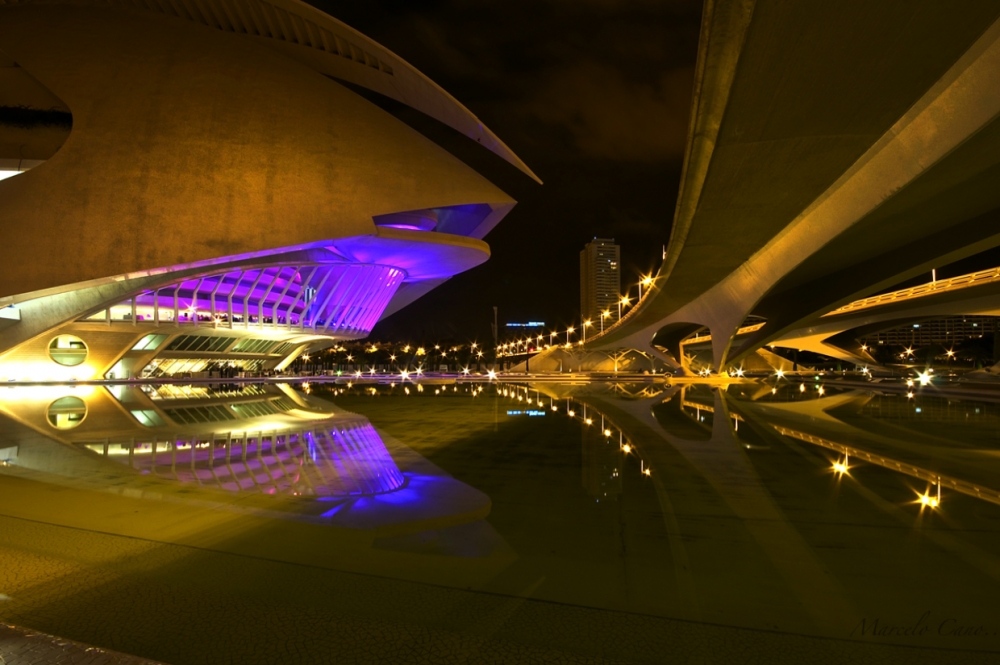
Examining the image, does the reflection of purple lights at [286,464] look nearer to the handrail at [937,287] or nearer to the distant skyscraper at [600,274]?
the handrail at [937,287]

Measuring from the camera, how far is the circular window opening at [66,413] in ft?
38.3

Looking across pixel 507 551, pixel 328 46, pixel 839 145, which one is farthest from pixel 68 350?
pixel 507 551

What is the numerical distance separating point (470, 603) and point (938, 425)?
11.7 metres

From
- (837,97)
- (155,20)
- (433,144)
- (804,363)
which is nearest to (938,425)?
(837,97)

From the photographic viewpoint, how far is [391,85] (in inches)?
1272

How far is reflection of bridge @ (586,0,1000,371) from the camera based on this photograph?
293 inches

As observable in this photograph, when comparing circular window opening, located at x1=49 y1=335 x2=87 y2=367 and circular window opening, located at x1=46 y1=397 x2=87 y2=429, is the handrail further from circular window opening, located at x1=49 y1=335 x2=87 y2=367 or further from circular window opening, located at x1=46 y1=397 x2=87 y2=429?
circular window opening, located at x1=49 y1=335 x2=87 y2=367

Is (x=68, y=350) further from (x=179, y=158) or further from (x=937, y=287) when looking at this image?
(x=937, y=287)

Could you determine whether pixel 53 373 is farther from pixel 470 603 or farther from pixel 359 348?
pixel 359 348

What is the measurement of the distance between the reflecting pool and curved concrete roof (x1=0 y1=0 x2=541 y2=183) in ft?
87.1

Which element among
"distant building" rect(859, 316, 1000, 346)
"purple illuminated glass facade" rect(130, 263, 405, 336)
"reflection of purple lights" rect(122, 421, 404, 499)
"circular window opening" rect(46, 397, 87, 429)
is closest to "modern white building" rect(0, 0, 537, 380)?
"purple illuminated glass facade" rect(130, 263, 405, 336)

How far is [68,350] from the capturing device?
1215 inches

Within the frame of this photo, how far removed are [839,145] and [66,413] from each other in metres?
17.5

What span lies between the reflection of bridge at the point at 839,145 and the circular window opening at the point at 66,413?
1272 centimetres
